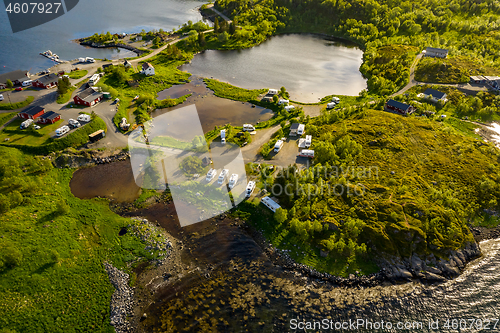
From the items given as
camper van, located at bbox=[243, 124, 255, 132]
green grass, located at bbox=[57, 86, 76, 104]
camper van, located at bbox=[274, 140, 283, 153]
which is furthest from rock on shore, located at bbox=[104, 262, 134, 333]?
green grass, located at bbox=[57, 86, 76, 104]

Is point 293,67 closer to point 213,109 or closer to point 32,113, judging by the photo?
point 213,109

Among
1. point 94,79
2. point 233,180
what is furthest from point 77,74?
point 233,180

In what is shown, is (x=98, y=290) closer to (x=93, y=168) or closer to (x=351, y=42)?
(x=93, y=168)

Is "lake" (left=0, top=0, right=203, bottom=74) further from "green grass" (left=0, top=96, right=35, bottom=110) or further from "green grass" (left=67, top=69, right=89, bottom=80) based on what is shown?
"green grass" (left=0, top=96, right=35, bottom=110)

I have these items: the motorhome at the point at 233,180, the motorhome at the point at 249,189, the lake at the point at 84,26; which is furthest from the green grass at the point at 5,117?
the motorhome at the point at 249,189

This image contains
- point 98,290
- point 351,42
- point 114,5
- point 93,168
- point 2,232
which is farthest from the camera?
point 114,5

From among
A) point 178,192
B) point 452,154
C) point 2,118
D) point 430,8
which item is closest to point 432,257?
point 452,154
